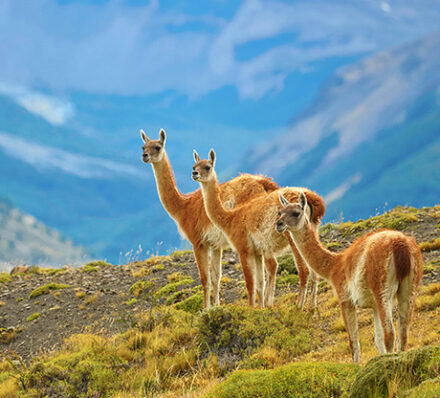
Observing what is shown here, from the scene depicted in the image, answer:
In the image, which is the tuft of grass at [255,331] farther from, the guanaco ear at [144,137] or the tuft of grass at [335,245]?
the tuft of grass at [335,245]

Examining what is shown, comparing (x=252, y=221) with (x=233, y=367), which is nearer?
(x=233, y=367)

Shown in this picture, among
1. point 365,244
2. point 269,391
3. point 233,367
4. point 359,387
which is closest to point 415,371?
point 359,387

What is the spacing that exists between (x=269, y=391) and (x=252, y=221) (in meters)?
4.92

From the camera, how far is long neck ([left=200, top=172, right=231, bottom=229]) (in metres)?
10.8

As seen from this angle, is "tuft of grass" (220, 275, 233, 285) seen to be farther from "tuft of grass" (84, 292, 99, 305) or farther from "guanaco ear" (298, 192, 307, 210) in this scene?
"guanaco ear" (298, 192, 307, 210)

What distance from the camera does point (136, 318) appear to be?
12344 mm

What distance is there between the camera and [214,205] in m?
11.0

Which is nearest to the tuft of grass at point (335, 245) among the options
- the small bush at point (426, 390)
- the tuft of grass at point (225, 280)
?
the tuft of grass at point (225, 280)

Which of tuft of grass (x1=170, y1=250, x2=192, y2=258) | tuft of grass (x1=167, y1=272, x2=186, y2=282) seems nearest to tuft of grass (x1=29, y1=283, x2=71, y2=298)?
tuft of grass (x1=167, y1=272, x2=186, y2=282)

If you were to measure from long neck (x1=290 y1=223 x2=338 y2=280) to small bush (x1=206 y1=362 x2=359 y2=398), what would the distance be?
1824 mm

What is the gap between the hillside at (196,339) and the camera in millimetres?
5402

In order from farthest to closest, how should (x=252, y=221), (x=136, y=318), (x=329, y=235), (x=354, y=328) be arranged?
(x=329, y=235) → (x=136, y=318) → (x=252, y=221) → (x=354, y=328)

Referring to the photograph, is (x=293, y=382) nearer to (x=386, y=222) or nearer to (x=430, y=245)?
(x=430, y=245)

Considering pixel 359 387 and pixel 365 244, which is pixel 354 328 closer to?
pixel 365 244
